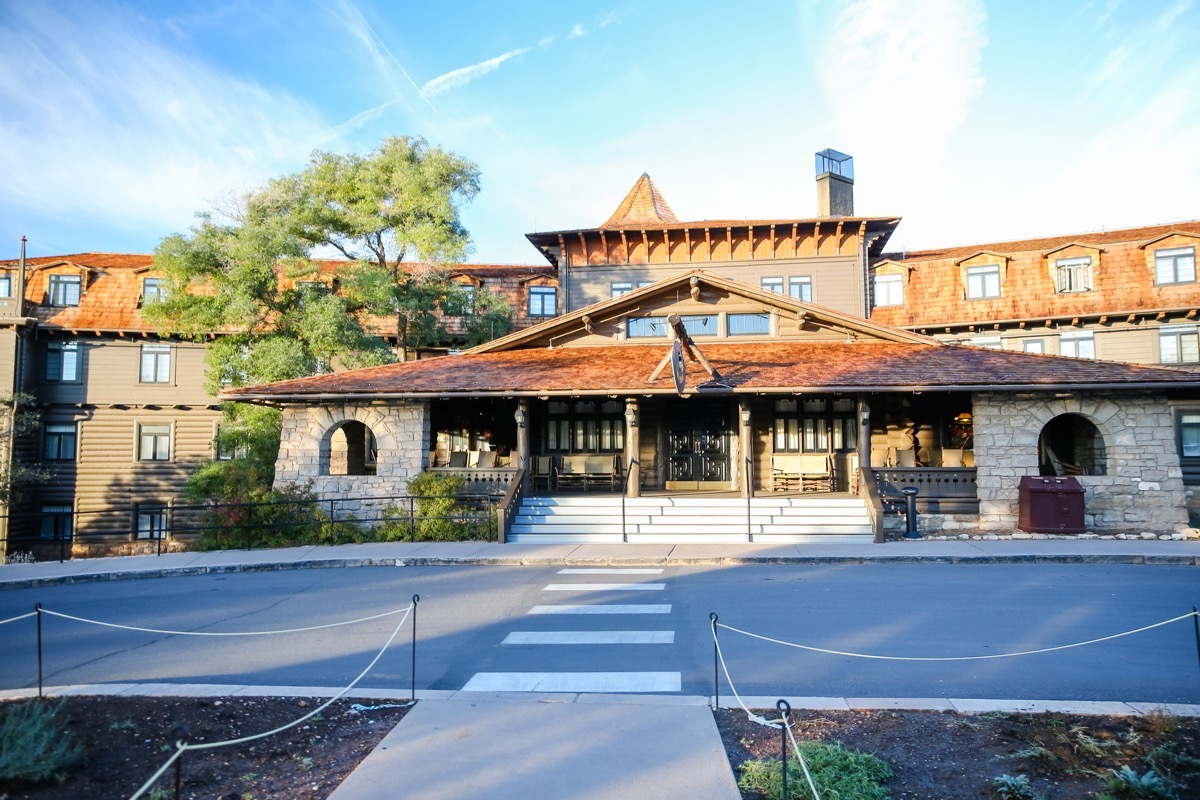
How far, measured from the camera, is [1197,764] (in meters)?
4.75

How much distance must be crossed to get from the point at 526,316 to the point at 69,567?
1743 cm

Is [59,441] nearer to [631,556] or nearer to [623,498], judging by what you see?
[623,498]

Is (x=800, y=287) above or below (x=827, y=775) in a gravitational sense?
above

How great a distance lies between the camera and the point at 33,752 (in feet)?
15.1

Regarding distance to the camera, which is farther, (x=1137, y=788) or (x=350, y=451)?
(x=350, y=451)

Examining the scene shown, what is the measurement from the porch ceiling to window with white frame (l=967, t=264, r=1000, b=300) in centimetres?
781

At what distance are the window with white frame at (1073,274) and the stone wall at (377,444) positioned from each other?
21.5m

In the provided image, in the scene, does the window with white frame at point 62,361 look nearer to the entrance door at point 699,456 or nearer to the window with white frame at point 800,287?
the entrance door at point 699,456

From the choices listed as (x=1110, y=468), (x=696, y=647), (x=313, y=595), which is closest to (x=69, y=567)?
(x=313, y=595)

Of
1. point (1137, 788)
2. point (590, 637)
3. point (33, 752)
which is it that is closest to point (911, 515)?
point (590, 637)

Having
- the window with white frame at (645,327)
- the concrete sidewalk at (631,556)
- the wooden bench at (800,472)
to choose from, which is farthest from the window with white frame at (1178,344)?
the window with white frame at (645,327)

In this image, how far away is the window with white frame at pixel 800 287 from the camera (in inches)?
999

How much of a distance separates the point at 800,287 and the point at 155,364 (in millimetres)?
24202

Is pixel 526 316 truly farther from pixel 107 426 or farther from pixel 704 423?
pixel 107 426
